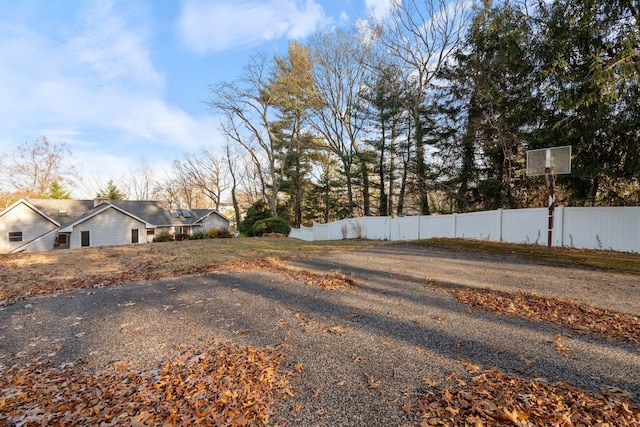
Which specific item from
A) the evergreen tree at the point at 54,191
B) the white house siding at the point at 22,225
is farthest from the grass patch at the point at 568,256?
the evergreen tree at the point at 54,191

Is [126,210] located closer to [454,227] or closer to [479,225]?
[454,227]

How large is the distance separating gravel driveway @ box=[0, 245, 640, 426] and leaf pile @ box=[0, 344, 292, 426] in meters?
0.14

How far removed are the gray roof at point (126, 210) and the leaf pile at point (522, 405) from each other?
25110 millimetres

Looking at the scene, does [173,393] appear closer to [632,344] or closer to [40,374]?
[40,374]

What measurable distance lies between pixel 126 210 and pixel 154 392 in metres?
26.8

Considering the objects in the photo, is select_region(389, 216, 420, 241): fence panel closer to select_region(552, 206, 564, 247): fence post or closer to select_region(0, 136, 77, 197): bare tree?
select_region(552, 206, 564, 247): fence post

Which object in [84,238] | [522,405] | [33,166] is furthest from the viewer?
[33,166]

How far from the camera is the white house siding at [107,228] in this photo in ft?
64.7

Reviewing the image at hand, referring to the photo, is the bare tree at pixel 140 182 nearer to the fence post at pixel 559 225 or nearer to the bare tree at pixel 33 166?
the bare tree at pixel 33 166

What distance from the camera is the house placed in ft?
61.2

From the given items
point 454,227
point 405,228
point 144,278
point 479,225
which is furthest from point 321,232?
point 144,278

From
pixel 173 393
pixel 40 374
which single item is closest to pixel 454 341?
pixel 173 393

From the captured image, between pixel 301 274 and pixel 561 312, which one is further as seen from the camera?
pixel 301 274

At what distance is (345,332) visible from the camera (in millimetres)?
2939
